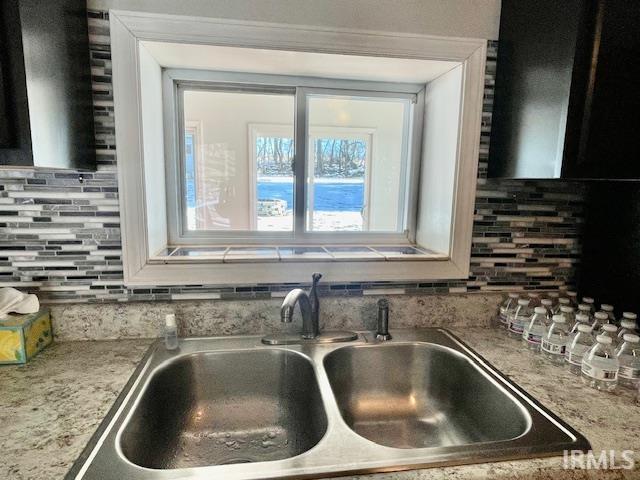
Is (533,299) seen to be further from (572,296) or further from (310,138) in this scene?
(310,138)

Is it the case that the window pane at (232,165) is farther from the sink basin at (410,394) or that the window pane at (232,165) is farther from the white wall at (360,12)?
the sink basin at (410,394)

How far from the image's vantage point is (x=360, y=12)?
1080 mm

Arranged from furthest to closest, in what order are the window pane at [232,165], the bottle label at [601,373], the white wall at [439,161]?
the window pane at [232,165] → the white wall at [439,161] → the bottle label at [601,373]

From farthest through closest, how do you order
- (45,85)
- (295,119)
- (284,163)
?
(284,163) < (295,119) < (45,85)

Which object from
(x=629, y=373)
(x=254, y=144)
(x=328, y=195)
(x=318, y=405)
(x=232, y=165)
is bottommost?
(x=318, y=405)

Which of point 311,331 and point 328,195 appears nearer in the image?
point 311,331

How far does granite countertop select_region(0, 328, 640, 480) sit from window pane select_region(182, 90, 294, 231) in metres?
0.62

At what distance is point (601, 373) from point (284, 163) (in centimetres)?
128

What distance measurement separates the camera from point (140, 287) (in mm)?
1133

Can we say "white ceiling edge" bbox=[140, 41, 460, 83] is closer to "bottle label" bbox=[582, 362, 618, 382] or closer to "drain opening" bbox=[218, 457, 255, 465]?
"bottle label" bbox=[582, 362, 618, 382]

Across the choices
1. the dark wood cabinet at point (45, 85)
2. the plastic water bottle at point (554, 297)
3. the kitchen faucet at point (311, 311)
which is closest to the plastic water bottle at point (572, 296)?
the plastic water bottle at point (554, 297)

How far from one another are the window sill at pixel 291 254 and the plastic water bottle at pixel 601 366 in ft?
1.57

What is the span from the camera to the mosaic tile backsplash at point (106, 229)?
105cm

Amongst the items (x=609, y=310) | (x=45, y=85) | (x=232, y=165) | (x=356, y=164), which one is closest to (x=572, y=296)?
(x=609, y=310)
